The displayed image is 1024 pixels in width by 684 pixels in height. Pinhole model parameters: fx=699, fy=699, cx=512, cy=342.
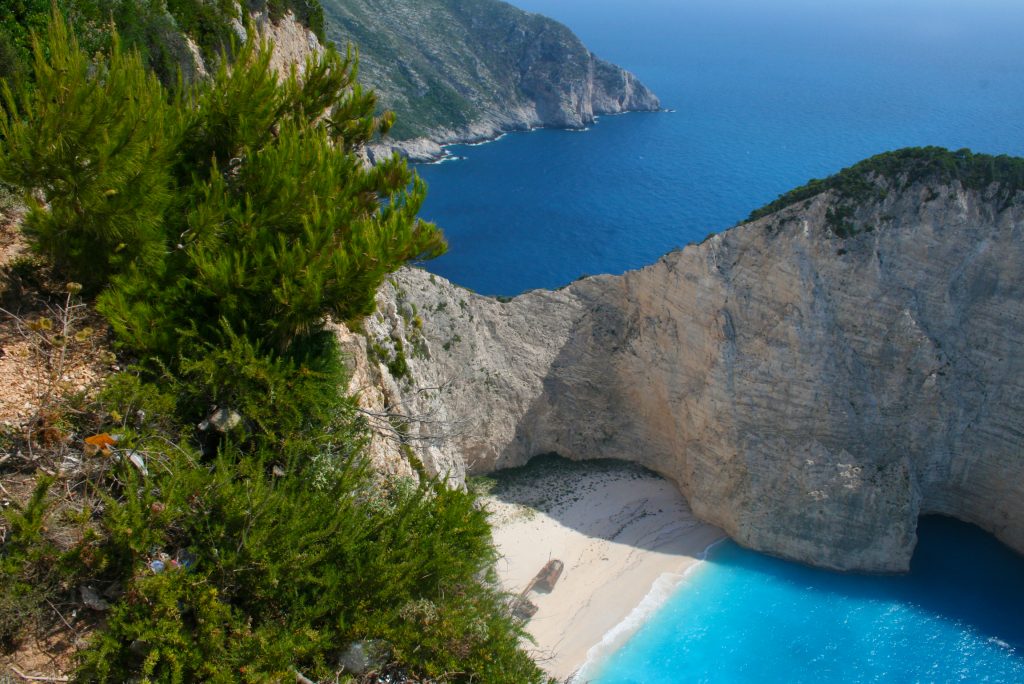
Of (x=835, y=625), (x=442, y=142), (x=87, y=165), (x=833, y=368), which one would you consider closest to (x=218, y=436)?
(x=87, y=165)

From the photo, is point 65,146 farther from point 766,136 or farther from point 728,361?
point 766,136

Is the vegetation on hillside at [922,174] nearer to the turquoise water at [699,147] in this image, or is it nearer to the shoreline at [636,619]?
the shoreline at [636,619]

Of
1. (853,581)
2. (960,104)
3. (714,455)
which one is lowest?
(853,581)

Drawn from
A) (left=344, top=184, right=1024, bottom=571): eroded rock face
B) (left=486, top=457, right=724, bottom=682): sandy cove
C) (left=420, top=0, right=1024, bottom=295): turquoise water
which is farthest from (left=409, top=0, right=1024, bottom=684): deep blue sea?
(left=344, top=184, right=1024, bottom=571): eroded rock face

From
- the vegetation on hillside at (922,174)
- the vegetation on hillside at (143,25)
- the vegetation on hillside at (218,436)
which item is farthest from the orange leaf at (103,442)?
the vegetation on hillside at (922,174)

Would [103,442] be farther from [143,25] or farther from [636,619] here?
[636,619]

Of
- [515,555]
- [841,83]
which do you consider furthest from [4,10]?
[841,83]
